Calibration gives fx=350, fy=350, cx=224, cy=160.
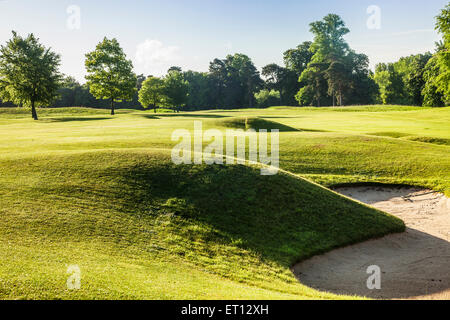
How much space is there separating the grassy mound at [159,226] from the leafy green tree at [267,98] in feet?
402

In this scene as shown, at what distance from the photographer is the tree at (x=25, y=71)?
6488 cm

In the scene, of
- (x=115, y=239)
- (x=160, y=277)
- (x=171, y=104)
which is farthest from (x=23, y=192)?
(x=171, y=104)

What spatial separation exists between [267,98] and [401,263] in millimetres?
128939

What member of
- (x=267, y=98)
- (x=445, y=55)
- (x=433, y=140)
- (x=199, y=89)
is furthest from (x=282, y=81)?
(x=433, y=140)

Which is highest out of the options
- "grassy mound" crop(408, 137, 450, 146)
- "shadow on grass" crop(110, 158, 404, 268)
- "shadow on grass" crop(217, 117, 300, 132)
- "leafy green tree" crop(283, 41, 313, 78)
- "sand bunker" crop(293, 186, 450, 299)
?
"leafy green tree" crop(283, 41, 313, 78)

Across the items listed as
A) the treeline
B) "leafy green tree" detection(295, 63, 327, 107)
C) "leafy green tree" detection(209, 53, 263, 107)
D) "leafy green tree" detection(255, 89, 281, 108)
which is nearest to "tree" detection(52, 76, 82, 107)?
the treeline

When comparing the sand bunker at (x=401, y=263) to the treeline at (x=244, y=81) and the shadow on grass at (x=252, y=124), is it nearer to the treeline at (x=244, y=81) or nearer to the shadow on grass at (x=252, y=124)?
the shadow on grass at (x=252, y=124)

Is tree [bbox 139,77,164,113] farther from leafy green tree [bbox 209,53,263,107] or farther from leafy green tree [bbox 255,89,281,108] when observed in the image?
leafy green tree [bbox 255,89,281,108]

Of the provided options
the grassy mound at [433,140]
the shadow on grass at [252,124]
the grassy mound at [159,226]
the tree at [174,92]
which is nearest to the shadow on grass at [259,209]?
the grassy mound at [159,226]

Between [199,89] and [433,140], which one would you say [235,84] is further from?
[433,140]

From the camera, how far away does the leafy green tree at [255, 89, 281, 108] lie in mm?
137875

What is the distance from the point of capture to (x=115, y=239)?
37.4ft

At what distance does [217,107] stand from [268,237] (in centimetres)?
12831

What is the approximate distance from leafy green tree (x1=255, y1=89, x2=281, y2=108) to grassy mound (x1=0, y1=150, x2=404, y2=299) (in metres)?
122
